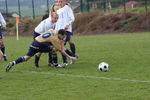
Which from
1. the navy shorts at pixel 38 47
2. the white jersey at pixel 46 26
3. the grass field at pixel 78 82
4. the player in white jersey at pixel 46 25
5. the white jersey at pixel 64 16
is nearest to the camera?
the grass field at pixel 78 82

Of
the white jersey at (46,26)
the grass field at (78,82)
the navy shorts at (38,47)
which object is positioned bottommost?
the grass field at (78,82)

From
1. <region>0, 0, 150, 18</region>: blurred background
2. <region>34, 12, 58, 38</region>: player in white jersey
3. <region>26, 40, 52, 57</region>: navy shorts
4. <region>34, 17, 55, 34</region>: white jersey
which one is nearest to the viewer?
<region>26, 40, 52, 57</region>: navy shorts

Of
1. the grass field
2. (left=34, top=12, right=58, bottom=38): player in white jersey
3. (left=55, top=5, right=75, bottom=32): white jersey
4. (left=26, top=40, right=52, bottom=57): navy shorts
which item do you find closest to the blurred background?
(left=55, top=5, right=75, bottom=32): white jersey

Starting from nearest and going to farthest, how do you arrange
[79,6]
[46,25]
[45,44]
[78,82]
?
[78,82] → [45,44] → [46,25] → [79,6]

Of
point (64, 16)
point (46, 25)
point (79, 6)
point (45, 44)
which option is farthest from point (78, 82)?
point (79, 6)

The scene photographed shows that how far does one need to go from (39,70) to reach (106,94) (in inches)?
179

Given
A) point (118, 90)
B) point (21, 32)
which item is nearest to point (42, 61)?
point (118, 90)

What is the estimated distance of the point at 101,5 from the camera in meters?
43.6

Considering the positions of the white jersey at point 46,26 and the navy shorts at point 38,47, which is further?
the white jersey at point 46,26

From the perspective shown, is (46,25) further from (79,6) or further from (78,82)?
(79,6)

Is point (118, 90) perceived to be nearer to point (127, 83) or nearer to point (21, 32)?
point (127, 83)

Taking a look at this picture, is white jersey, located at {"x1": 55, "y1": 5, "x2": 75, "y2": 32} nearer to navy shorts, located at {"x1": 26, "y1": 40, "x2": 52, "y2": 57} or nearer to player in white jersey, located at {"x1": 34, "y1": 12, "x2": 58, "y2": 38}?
player in white jersey, located at {"x1": 34, "y1": 12, "x2": 58, "y2": 38}

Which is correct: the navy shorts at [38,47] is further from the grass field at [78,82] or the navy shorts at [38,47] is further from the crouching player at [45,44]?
the grass field at [78,82]

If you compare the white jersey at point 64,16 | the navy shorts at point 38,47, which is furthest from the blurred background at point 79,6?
the navy shorts at point 38,47
